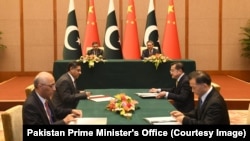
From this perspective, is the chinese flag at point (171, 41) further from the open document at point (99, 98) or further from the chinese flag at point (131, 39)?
the open document at point (99, 98)

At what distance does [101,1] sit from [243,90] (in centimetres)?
517

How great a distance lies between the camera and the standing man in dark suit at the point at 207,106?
3.32 m

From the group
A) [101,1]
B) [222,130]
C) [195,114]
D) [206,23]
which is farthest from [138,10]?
[222,130]

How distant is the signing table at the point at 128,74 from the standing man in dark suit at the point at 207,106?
13.1ft

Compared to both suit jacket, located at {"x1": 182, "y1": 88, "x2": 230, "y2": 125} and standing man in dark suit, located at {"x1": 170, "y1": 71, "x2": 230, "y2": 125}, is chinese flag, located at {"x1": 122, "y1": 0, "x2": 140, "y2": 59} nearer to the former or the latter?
standing man in dark suit, located at {"x1": 170, "y1": 71, "x2": 230, "y2": 125}

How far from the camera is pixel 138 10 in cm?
1255

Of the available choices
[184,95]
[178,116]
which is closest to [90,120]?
[178,116]

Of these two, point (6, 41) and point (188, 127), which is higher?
point (6, 41)

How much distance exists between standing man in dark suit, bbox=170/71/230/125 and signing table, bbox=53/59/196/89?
13.1 feet

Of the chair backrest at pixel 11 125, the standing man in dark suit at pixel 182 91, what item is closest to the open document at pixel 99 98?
the standing man in dark suit at pixel 182 91

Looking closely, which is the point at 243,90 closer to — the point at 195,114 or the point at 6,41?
the point at 195,114

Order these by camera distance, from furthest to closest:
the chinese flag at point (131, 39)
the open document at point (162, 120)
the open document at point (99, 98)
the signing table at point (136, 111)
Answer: the chinese flag at point (131, 39) < the open document at point (99, 98) < the signing table at point (136, 111) < the open document at point (162, 120)

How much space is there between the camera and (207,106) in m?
3.37

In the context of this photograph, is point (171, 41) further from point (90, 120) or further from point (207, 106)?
point (90, 120)
